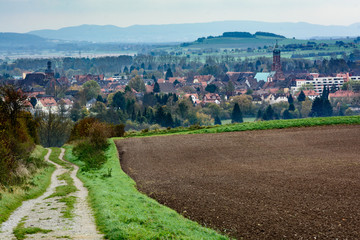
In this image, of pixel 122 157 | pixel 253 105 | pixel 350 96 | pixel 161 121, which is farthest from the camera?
pixel 350 96

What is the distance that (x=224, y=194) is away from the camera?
73.9ft

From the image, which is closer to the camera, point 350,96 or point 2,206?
point 2,206

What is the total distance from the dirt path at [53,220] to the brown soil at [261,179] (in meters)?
3.17

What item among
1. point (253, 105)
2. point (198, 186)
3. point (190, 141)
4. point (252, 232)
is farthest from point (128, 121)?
point (252, 232)

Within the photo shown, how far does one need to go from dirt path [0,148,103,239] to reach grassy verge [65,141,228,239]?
34 cm

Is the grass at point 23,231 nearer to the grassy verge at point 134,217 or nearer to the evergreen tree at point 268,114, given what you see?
the grassy verge at point 134,217

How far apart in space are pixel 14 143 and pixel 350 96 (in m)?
153

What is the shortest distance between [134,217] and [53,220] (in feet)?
7.37

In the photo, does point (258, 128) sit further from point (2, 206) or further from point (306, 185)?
point (2, 206)

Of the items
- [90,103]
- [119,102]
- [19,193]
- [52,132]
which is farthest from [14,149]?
[90,103]

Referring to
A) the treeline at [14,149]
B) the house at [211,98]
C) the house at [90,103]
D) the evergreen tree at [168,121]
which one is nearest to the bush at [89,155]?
Answer: the treeline at [14,149]

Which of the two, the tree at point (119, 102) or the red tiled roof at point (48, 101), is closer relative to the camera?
the tree at point (119, 102)

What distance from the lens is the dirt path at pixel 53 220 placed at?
15492 mm

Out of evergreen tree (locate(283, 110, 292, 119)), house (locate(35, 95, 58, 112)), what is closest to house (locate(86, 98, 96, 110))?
house (locate(35, 95, 58, 112))
